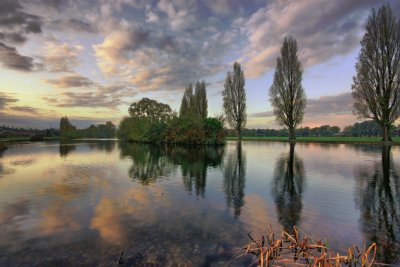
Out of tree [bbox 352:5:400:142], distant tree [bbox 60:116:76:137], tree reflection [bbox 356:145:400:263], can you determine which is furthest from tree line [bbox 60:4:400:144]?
distant tree [bbox 60:116:76:137]

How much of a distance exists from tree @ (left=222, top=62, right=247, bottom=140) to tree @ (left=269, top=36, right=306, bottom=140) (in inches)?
388

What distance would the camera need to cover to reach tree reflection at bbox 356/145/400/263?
196 inches

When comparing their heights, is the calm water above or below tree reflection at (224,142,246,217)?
A: above

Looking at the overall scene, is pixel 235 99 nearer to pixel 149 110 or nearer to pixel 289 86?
pixel 289 86

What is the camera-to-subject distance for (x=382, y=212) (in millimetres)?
7262

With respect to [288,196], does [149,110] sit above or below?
above

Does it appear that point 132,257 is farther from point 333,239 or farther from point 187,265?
point 333,239

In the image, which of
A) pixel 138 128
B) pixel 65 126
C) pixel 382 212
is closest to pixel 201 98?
pixel 138 128

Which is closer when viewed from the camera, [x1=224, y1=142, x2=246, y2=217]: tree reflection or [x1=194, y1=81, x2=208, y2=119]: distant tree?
[x1=224, y1=142, x2=246, y2=217]: tree reflection

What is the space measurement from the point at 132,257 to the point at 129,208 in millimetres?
3331

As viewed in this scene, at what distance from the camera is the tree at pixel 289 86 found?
165ft

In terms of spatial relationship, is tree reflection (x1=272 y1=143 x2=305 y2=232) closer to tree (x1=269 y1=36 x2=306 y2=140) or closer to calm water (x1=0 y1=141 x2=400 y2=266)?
calm water (x1=0 y1=141 x2=400 y2=266)

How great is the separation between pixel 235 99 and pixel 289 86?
14287mm

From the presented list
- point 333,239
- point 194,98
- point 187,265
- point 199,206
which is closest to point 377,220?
point 333,239
